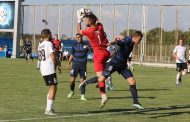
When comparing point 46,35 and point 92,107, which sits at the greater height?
point 46,35

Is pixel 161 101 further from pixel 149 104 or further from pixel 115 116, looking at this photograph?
pixel 115 116

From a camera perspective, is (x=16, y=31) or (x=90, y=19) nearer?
(x=90, y=19)

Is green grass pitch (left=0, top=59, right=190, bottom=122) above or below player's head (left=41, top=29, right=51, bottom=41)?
below

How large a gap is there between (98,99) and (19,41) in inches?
2177

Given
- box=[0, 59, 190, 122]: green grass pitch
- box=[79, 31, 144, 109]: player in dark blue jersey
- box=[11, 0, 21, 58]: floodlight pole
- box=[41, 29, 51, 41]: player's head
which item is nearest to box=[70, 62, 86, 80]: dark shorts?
box=[0, 59, 190, 122]: green grass pitch

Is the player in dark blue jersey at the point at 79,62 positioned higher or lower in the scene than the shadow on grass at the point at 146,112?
higher

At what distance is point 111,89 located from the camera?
789 inches

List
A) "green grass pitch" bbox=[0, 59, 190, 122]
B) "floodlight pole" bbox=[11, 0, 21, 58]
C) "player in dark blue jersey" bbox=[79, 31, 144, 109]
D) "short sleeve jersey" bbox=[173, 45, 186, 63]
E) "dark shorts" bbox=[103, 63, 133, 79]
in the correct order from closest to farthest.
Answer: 1. "green grass pitch" bbox=[0, 59, 190, 122]
2. "player in dark blue jersey" bbox=[79, 31, 144, 109]
3. "dark shorts" bbox=[103, 63, 133, 79]
4. "short sleeve jersey" bbox=[173, 45, 186, 63]
5. "floodlight pole" bbox=[11, 0, 21, 58]

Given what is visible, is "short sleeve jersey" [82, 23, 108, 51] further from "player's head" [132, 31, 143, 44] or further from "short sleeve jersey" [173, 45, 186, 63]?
"short sleeve jersey" [173, 45, 186, 63]

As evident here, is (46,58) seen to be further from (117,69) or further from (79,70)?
(79,70)

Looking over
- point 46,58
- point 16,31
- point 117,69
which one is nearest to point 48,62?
point 46,58

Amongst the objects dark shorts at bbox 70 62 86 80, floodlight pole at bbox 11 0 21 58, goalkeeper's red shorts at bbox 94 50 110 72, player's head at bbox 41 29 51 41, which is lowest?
dark shorts at bbox 70 62 86 80

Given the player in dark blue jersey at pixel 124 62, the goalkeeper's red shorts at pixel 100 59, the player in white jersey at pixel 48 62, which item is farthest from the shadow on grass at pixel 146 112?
the goalkeeper's red shorts at pixel 100 59

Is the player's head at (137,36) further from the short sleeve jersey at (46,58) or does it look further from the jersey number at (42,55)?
the jersey number at (42,55)
